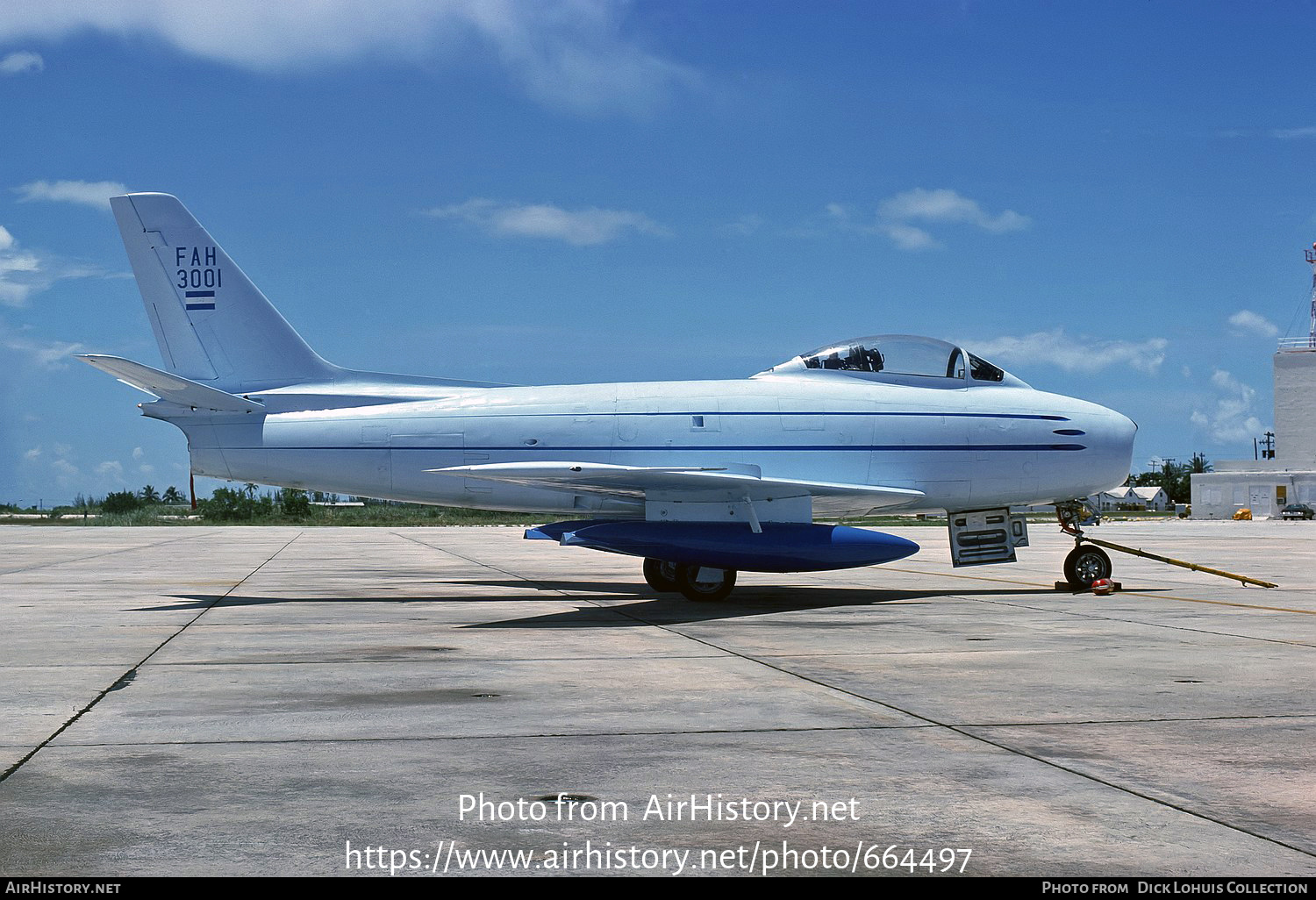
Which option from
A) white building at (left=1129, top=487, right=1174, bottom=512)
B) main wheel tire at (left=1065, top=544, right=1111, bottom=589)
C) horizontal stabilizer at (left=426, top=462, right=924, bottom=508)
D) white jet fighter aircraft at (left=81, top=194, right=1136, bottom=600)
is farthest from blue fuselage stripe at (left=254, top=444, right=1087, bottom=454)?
white building at (left=1129, top=487, right=1174, bottom=512)

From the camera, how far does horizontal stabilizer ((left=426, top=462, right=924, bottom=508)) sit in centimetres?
1419

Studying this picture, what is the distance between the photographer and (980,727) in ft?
22.5

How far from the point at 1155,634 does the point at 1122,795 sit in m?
7.09

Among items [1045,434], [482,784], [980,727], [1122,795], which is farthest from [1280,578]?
[482,784]

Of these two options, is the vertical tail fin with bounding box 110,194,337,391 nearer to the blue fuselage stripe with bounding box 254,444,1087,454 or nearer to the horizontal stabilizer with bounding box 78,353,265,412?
the horizontal stabilizer with bounding box 78,353,265,412

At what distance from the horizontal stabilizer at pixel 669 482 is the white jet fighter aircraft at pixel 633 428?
0.07 m

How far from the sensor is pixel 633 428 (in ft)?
53.3

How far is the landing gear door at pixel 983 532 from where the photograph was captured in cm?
1709

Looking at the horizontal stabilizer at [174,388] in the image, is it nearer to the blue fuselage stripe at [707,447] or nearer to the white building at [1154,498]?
the blue fuselage stripe at [707,447]

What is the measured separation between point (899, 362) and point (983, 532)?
2820mm

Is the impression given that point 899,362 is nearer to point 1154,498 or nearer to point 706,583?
point 706,583

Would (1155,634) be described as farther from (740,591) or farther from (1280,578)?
(1280,578)

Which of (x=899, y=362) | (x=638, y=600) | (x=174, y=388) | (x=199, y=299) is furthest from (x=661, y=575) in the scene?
(x=199, y=299)

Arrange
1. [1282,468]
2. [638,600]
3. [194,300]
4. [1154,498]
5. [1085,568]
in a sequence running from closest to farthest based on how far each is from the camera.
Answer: [638,600]
[194,300]
[1085,568]
[1282,468]
[1154,498]
